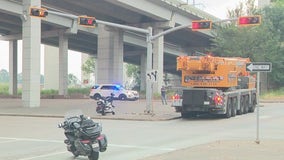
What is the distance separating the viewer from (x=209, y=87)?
28.7 meters

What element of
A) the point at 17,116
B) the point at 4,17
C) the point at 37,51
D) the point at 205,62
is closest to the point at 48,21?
the point at 4,17

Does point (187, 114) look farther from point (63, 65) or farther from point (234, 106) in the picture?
point (63, 65)

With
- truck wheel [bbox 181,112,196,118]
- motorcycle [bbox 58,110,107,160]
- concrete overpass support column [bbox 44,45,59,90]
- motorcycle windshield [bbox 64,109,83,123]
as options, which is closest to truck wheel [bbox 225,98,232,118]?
truck wheel [bbox 181,112,196,118]

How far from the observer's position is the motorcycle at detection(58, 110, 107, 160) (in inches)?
491

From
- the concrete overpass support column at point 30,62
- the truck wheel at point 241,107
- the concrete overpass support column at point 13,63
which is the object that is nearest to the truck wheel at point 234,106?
the truck wheel at point 241,107

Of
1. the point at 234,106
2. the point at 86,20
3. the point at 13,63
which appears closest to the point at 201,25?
the point at 234,106

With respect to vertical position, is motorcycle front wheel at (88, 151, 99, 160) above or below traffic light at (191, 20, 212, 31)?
below

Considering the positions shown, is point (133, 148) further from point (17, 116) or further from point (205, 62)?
point (17, 116)

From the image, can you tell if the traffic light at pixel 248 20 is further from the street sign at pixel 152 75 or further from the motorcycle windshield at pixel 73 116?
the motorcycle windshield at pixel 73 116

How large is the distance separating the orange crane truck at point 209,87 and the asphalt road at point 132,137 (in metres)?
2.38

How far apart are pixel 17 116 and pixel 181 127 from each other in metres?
12.1

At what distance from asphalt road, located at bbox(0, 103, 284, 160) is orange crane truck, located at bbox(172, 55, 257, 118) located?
238 cm

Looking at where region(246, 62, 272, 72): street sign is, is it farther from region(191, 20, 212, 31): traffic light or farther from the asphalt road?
region(191, 20, 212, 31): traffic light

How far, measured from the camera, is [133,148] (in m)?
15.2
